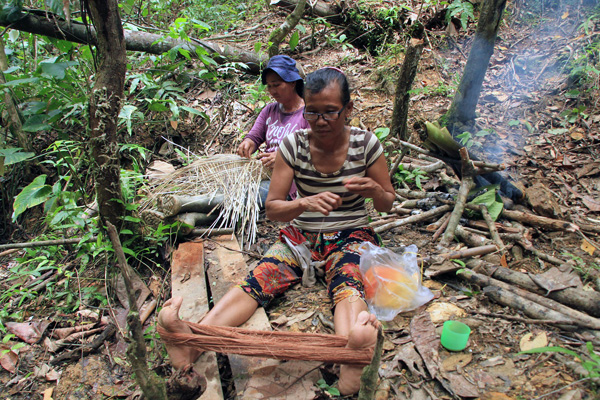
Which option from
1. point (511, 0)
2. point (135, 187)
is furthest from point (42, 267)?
point (511, 0)

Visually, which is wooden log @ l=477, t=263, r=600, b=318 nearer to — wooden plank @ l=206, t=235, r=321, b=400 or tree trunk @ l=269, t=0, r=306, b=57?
wooden plank @ l=206, t=235, r=321, b=400

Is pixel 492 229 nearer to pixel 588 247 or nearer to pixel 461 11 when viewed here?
pixel 588 247

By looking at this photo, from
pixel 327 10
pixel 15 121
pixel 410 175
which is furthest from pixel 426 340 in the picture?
pixel 327 10

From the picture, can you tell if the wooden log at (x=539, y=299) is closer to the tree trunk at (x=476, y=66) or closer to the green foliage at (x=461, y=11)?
the tree trunk at (x=476, y=66)

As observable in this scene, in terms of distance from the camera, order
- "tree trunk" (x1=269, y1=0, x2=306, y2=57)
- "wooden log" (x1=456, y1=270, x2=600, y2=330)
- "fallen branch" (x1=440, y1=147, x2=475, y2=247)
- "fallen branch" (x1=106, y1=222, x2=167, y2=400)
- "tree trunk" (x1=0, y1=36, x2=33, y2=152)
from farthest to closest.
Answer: "tree trunk" (x1=269, y1=0, x2=306, y2=57) → "tree trunk" (x1=0, y1=36, x2=33, y2=152) → "fallen branch" (x1=440, y1=147, x2=475, y2=247) → "wooden log" (x1=456, y1=270, x2=600, y2=330) → "fallen branch" (x1=106, y1=222, x2=167, y2=400)

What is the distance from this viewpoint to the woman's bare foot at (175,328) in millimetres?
1689

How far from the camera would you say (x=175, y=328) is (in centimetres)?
170

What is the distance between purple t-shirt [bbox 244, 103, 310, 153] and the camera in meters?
3.18

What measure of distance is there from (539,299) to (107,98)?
2.71 metres

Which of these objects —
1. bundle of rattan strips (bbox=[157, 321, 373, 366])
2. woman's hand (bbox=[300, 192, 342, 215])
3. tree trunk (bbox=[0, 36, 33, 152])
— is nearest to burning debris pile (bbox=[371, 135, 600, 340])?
woman's hand (bbox=[300, 192, 342, 215])

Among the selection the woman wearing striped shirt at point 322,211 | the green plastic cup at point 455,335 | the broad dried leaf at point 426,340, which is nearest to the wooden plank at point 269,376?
the woman wearing striped shirt at point 322,211

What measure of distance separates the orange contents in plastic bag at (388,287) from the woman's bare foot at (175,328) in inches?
40.7

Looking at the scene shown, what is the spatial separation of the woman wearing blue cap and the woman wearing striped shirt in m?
0.84

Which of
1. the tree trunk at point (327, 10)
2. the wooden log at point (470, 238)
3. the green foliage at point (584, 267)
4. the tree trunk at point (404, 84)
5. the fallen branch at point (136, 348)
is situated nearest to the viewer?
the fallen branch at point (136, 348)
